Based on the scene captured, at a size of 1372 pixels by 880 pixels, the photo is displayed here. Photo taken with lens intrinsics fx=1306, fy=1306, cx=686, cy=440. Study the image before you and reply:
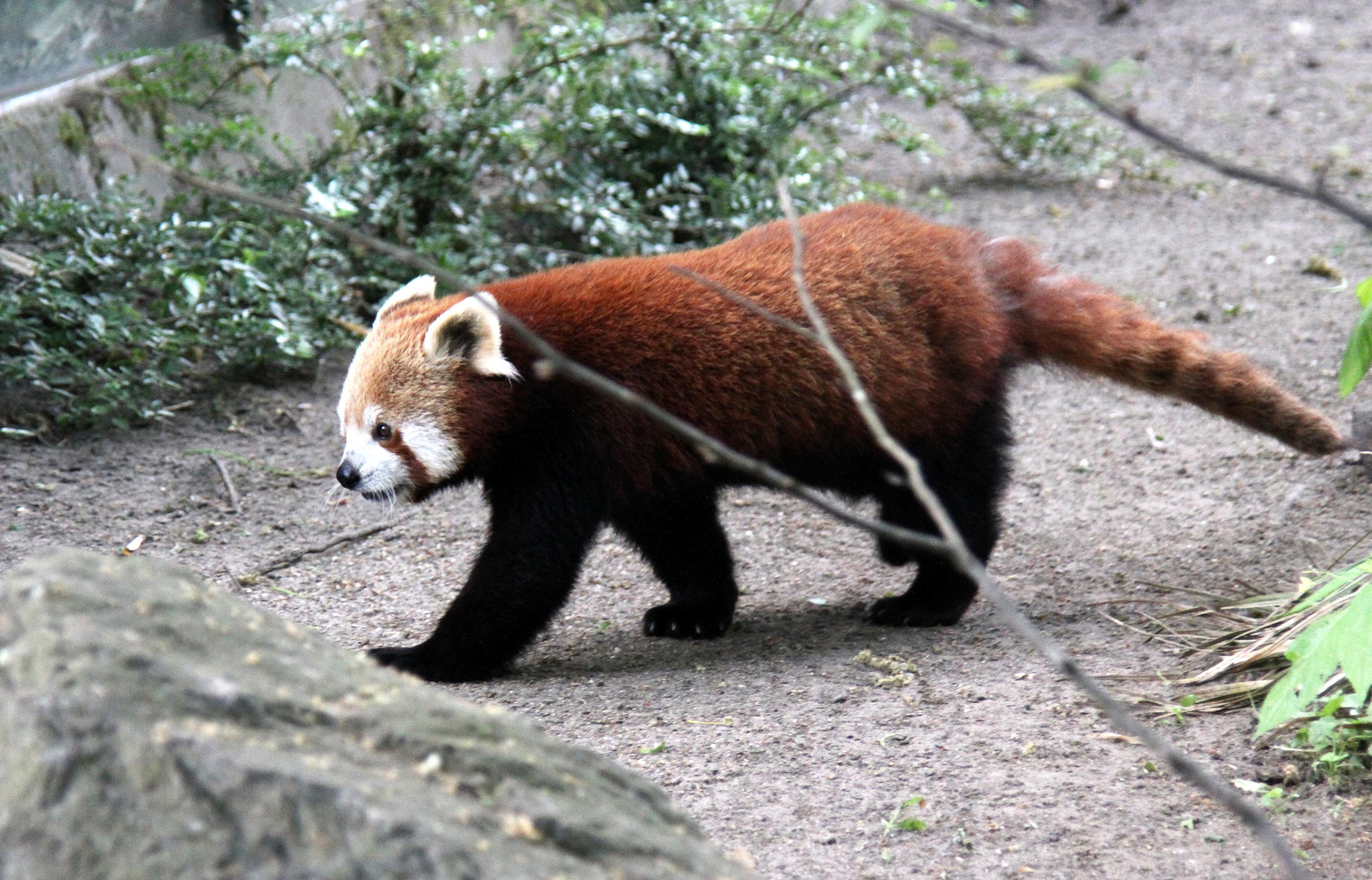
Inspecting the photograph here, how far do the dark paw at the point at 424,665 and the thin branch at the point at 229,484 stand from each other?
1.41 m

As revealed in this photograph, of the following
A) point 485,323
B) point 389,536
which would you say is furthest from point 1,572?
point 485,323

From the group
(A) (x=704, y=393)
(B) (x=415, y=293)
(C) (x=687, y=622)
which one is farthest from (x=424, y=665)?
(B) (x=415, y=293)

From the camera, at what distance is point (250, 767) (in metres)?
1.50

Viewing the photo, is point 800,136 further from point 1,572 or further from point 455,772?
point 455,772

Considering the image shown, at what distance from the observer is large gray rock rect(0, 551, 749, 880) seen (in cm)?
146

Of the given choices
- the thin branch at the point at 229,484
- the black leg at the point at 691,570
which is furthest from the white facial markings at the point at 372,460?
the thin branch at the point at 229,484

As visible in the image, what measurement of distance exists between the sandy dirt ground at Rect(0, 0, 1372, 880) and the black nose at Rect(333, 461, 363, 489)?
54 centimetres

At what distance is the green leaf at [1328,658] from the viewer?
7.80 feet

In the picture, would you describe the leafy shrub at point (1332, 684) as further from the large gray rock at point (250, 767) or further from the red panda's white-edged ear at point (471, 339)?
the red panda's white-edged ear at point (471, 339)

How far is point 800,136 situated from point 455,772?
24.1 ft

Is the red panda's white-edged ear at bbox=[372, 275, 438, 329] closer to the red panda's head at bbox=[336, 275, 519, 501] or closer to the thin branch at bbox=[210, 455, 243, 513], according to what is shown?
the red panda's head at bbox=[336, 275, 519, 501]

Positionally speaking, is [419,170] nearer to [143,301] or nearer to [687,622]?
[143,301]

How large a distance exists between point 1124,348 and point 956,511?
73 cm

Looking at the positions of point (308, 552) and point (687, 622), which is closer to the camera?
point (687, 622)
